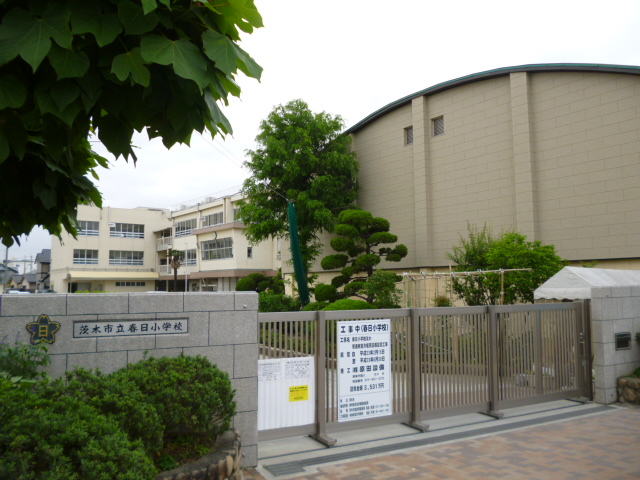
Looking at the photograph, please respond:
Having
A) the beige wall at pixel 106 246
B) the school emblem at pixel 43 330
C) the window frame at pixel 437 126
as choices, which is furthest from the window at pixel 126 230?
the school emblem at pixel 43 330

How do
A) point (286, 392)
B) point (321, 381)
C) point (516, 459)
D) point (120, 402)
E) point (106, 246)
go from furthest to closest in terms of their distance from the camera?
1. point (106, 246)
2. point (321, 381)
3. point (286, 392)
4. point (516, 459)
5. point (120, 402)

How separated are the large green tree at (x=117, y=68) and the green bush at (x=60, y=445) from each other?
174cm

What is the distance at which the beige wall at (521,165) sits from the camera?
613 inches

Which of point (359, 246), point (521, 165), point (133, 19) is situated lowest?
point (133, 19)

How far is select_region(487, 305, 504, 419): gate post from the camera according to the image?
25.7 ft

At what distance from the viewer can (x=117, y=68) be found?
7.23ft

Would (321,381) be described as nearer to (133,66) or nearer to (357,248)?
(133,66)

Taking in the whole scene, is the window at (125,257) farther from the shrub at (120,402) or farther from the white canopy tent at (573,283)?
the shrub at (120,402)

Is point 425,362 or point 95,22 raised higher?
point 95,22

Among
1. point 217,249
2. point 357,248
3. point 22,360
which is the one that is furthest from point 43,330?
point 217,249

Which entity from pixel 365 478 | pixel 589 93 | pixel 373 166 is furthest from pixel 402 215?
pixel 365 478

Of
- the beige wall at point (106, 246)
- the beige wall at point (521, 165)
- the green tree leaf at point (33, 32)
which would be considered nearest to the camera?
the green tree leaf at point (33, 32)

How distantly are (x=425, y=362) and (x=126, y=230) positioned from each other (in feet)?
168

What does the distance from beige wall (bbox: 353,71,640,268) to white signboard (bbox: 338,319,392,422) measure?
1134 centimetres
